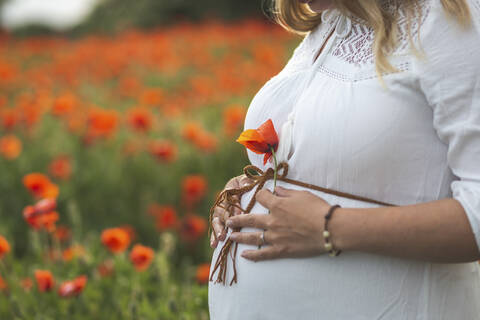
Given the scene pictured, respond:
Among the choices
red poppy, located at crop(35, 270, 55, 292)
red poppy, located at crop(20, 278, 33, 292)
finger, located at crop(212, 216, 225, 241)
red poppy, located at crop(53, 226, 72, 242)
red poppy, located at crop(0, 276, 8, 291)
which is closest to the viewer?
finger, located at crop(212, 216, 225, 241)

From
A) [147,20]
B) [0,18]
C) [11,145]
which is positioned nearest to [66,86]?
[11,145]

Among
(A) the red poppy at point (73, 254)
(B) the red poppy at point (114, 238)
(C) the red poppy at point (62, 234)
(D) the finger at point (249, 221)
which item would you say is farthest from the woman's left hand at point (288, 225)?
(C) the red poppy at point (62, 234)

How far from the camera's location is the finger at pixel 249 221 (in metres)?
1.26

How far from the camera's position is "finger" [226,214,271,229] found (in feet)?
4.15

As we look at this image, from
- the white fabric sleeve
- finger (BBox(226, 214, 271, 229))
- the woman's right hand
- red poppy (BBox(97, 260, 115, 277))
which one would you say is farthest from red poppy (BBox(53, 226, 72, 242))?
the white fabric sleeve

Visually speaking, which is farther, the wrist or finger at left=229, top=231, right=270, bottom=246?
finger at left=229, top=231, right=270, bottom=246

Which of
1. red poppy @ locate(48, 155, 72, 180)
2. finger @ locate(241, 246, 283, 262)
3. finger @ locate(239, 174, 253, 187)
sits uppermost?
finger @ locate(239, 174, 253, 187)

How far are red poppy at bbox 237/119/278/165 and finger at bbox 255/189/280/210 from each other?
0.34 ft

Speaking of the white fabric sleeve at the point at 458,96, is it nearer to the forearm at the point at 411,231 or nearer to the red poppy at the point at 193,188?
the forearm at the point at 411,231

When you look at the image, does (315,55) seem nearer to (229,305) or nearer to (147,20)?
(229,305)

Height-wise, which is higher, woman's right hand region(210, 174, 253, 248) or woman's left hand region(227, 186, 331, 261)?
woman's left hand region(227, 186, 331, 261)

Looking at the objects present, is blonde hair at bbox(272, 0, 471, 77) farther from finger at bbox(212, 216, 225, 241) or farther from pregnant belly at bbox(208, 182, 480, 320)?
finger at bbox(212, 216, 225, 241)

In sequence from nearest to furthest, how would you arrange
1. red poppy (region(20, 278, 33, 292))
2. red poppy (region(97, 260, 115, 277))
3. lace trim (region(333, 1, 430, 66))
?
lace trim (region(333, 1, 430, 66))
red poppy (region(20, 278, 33, 292))
red poppy (region(97, 260, 115, 277))

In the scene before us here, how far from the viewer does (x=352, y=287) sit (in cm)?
117
